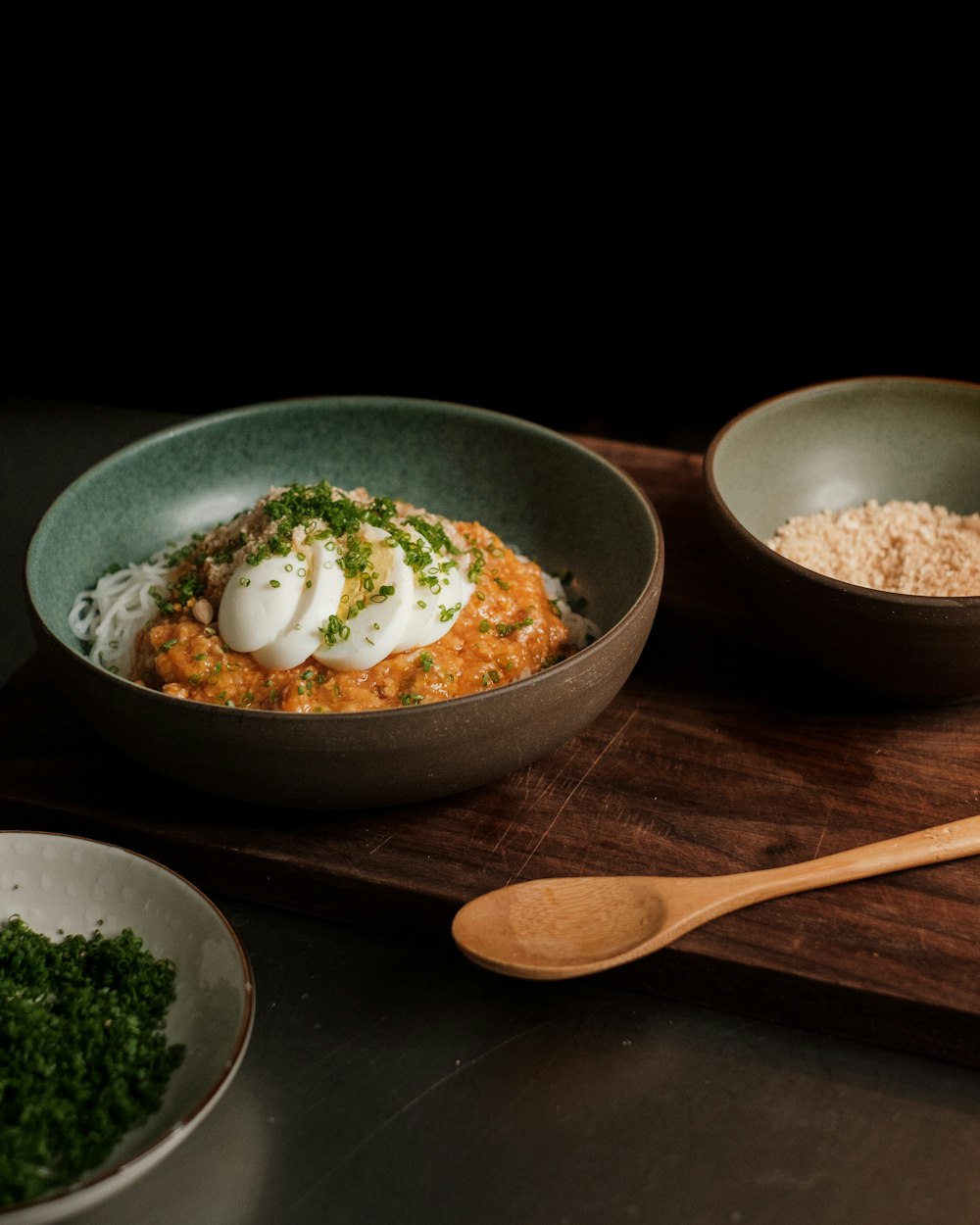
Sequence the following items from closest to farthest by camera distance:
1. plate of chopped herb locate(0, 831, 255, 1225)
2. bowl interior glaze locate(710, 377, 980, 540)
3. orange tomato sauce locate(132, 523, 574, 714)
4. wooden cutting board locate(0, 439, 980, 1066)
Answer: plate of chopped herb locate(0, 831, 255, 1225), wooden cutting board locate(0, 439, 980, 1066), orange tomato sauce locate(132, 523, 574, 714), bowl interior glaze locate(710, 377, 980, 540)

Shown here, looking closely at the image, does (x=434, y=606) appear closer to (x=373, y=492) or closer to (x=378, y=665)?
(x=378, y=665)

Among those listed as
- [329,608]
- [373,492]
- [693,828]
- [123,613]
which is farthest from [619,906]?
[373,492]

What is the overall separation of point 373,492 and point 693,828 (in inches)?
47.5

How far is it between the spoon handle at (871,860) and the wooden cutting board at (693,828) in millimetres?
26

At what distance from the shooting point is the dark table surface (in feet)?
5.54

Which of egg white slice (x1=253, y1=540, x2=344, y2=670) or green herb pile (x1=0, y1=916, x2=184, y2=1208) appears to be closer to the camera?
green herb pile (x1=0, y1=916, x2=184, y2=1208)

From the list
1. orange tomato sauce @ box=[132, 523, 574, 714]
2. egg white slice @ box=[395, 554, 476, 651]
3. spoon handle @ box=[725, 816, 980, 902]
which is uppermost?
egg white slice @ box=[395, 554, 476, 651]

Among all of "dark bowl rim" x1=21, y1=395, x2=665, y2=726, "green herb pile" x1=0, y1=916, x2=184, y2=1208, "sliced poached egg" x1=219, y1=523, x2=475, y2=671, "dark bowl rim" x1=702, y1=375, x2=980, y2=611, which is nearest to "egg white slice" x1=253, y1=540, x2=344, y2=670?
"sliced poached egg" x1=219, y1=523, x2=475, y2=671

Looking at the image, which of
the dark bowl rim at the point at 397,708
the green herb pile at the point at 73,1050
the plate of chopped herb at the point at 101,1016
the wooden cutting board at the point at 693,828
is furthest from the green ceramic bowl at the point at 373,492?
the green herb pile at the point at 73,1050

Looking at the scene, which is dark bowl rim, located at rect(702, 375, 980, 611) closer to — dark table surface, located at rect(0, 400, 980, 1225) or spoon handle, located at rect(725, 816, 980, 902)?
spoon handle, located at rect(725, 816, 980, 902)

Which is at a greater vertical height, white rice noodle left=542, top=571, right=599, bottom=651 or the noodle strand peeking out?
the noodle strand peeking out

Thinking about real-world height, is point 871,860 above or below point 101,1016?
above

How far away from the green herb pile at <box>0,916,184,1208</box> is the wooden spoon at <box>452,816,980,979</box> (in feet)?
1.49

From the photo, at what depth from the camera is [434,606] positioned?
7.14ft
